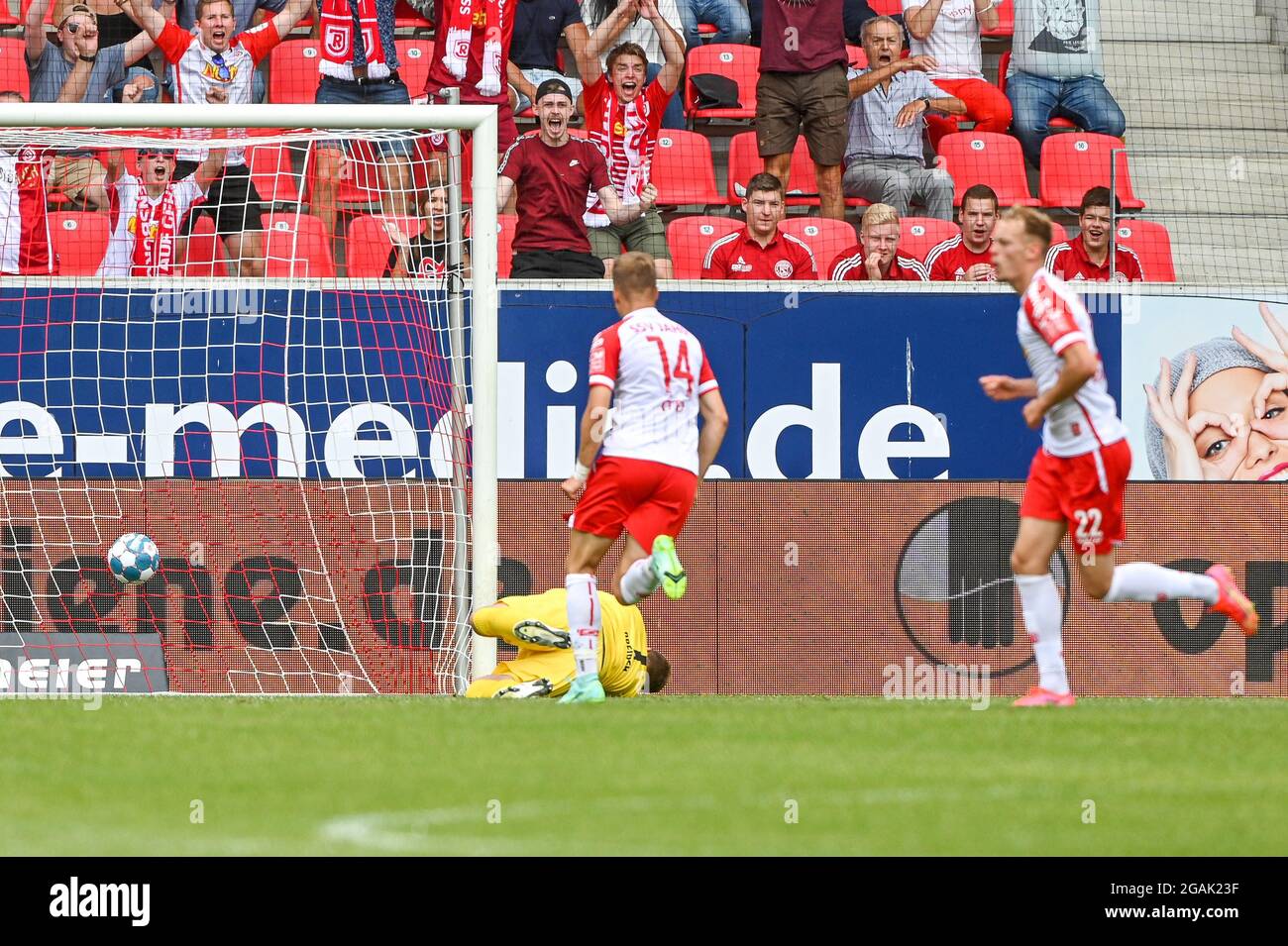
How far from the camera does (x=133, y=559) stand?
10391 mm

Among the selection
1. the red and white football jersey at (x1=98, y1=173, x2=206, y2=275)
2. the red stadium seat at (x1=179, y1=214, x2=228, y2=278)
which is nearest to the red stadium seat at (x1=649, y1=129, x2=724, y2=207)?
the red stadium seat at (x1=179, y1=214, x2=228, y2=278)

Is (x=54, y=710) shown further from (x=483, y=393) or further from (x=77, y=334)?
(x=77, y=334)

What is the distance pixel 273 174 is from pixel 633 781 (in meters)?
7.51

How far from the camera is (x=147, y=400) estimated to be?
11.5 metres

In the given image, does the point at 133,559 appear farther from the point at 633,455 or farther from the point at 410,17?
the point at 410,17

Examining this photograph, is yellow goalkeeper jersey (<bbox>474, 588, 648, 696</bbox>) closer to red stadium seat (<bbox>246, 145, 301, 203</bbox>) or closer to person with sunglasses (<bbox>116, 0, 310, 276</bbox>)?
red stadium seat (<bbox>246, 145, 301, 203</bbox>)

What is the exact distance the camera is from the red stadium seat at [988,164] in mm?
14219

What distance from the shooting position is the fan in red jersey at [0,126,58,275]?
11875 millimetres

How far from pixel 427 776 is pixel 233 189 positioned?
7.62 metres

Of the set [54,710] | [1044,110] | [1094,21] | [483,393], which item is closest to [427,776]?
[54,710]

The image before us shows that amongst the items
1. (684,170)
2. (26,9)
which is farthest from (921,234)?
(26,9)

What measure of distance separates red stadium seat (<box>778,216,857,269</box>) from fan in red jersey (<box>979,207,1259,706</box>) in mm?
5247

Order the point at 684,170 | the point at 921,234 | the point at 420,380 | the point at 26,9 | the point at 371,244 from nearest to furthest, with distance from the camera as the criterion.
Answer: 1. the point at 420,380
2. the point at 371,244
3. the point at 921,234
4. the point at 684,170
5. the point at 26,9

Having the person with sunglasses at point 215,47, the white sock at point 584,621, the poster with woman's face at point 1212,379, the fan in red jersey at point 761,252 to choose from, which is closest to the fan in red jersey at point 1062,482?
the white sock at point 584,621
